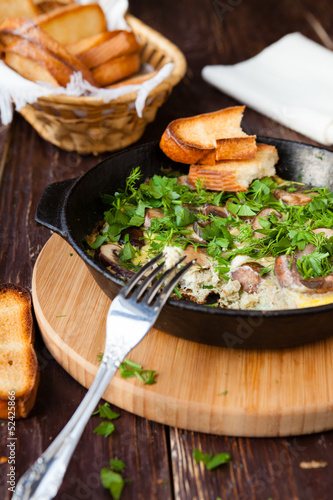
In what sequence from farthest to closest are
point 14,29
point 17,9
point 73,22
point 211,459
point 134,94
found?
point 17,9 → point 73,22 → point 14,29 → point 134,94 → point 211,459

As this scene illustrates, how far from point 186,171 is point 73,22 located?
154 cm

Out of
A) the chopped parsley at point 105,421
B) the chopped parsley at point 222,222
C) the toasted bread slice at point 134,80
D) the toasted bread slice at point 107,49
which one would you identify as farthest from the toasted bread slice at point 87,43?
the chopped parsley at point 105,421

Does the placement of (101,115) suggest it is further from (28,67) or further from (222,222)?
(222,222)

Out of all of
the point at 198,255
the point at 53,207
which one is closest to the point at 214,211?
the point at 198,255

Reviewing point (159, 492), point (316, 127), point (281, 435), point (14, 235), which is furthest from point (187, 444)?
point (316, 127)

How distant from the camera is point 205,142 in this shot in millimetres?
2982

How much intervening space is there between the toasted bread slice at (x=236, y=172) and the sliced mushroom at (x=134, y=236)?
489 mm

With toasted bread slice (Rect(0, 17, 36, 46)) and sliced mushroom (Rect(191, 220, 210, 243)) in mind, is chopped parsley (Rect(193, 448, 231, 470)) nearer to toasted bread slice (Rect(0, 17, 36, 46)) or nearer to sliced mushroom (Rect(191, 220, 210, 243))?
sliced mushroom (Rect(191, 220, 210, 243))

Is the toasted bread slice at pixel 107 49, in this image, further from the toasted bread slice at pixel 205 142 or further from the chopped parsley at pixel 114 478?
the chopped parsley at pixel 114 478

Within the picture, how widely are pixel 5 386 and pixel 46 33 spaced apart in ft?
7.56

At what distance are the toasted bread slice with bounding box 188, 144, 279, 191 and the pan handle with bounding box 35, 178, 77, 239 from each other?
27.1 inches

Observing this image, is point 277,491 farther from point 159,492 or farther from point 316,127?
point 316,127

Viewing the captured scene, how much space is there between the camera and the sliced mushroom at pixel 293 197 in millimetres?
2811

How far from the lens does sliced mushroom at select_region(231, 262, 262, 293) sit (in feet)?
7.43
